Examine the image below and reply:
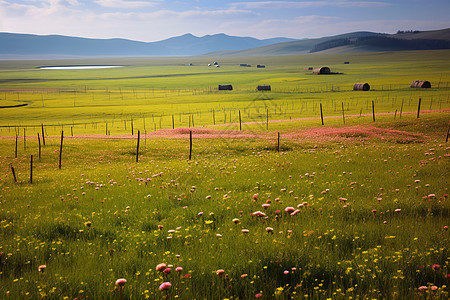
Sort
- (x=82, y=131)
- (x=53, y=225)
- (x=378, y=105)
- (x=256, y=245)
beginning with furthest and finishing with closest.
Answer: (x=378, y=105)
(x=82, y=131)
(x=53, y=225)
(x=256, y=245)

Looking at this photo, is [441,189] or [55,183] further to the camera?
[55,183]

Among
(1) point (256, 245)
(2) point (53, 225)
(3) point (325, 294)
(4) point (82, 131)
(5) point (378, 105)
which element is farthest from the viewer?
(5) point (378, 105)

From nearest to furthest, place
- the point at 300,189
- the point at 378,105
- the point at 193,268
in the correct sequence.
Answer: the point at 193,268 → the point at 300,189 → the point at 378,105

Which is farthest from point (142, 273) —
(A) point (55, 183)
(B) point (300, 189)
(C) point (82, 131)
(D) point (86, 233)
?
(C) point (82, 131)

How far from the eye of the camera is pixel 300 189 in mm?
13938

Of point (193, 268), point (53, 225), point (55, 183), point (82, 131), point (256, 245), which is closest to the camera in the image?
point (193, 268)

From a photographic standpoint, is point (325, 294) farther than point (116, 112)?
No

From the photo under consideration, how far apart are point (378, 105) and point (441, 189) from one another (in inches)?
2849

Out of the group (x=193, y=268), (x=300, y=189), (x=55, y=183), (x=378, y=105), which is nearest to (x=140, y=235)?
(x=193, y=268)

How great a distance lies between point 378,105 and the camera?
7906cm

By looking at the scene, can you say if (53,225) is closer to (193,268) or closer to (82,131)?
(193,268)

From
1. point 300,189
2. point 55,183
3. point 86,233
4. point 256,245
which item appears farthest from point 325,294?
point 55,183

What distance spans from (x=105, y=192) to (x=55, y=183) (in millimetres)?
5111

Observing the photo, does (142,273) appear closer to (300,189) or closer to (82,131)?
(300,189)
